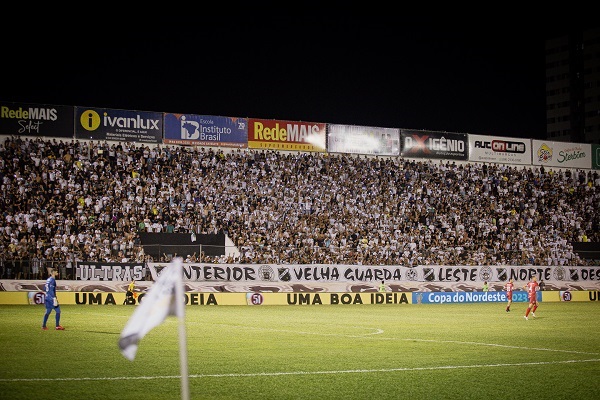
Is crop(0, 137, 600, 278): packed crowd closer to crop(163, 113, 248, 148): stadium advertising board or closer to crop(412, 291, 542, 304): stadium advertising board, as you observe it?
crop(163, 113, 248, 148): stadium advertising board

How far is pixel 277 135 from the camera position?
54469 mm

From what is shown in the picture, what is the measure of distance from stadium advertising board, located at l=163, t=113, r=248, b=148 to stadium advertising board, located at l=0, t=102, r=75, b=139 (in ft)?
21.6

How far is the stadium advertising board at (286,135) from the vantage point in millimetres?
53969

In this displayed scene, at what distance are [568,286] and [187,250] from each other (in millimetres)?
26230

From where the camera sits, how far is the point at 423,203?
5419 centimetres

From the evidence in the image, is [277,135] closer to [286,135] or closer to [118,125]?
[286,135]

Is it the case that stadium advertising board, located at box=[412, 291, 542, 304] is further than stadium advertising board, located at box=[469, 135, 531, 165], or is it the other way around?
stadium advertising board, located at box=[469, 135, 531, 165]

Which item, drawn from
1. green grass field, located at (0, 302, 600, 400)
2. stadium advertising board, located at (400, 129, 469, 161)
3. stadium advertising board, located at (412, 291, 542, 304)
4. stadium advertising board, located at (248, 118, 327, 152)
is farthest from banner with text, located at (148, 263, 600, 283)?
stadium advertising board, located at (400, 129, 469, 161)

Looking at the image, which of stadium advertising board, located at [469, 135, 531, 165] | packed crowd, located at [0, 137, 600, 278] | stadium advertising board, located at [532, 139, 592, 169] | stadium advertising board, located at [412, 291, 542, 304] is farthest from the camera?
stadium advertising board, located at [532, 139, 592, 169]

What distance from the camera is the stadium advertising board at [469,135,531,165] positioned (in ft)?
202

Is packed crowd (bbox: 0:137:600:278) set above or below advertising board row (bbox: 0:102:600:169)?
below

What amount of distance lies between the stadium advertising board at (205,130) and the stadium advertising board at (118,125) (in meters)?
→ 0.86

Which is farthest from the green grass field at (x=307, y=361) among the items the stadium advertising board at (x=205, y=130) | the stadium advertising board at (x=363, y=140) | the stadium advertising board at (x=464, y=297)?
the stadium advertising board at (x=363, y=140)

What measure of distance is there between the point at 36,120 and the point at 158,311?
44751 mm
